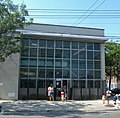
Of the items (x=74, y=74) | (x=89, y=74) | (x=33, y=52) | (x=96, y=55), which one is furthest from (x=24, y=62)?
(x=96, y=55)

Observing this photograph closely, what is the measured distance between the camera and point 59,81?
105 feet

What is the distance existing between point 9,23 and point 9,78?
7.59m

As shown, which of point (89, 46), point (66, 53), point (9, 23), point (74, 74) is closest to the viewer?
point (9, 23)

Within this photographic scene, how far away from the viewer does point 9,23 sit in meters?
23.2

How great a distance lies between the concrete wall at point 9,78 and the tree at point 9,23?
13.9 feet

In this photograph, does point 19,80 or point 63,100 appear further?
point 19,80

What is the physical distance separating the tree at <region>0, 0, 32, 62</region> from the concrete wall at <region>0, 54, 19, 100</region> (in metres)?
4.23

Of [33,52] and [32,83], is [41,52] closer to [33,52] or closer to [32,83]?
[33,52]

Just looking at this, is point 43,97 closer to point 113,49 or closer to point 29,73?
point 29,73

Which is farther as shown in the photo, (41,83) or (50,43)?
(50,43)

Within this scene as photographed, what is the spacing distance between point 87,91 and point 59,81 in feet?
10.8

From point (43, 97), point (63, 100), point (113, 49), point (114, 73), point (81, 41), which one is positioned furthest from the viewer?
point (114, 73)

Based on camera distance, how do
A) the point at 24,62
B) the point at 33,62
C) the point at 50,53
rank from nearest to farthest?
1. the point at 24,62
2. the point at 33,62
3. the point at 50,53

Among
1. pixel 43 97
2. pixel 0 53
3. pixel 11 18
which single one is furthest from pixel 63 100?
pixel 11 18
